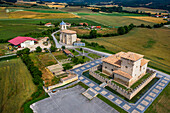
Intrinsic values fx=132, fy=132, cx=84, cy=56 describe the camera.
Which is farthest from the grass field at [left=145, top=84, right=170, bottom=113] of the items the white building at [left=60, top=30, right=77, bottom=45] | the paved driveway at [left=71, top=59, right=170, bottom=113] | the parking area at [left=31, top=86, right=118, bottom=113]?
the white building at [left=60, top=30, right=77, bottom=45]

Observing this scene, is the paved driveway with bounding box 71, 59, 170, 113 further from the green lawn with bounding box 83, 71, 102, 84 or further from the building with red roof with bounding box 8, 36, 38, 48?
the building with red roof with bounding box 8, 36, 38, 48

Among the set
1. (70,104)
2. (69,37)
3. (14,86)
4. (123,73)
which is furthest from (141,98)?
(69,37)

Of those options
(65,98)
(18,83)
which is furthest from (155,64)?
(18,83)

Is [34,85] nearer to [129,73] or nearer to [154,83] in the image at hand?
[129,73]

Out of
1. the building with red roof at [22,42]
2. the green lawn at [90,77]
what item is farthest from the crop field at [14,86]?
the building with red roof at [22,42]

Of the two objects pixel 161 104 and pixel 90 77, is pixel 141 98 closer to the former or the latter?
pixel 161 104

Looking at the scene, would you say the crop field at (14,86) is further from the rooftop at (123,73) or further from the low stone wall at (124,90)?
the rooftop at (123,73)
